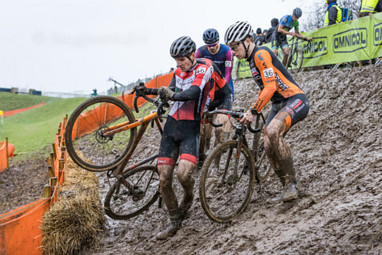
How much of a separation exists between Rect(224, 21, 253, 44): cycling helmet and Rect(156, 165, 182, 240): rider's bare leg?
200cm

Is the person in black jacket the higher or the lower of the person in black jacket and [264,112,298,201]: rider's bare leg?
the higher

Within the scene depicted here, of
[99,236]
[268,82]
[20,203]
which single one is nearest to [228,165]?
[268,82]

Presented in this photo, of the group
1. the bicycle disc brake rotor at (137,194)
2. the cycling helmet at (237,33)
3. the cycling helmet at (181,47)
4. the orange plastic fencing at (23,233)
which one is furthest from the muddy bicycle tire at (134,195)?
the cycling helmet at (237,33)

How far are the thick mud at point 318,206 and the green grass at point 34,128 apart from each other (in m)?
10.4

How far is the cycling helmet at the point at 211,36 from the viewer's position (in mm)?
6605

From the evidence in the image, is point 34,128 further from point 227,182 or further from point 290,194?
point 290,194

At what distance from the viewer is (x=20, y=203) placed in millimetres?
9922

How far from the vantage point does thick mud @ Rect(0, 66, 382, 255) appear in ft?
11.5

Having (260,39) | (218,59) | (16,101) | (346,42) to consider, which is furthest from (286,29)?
(16,101)

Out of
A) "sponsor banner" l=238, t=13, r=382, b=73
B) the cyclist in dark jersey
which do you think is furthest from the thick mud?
the cyclist in dark jersey

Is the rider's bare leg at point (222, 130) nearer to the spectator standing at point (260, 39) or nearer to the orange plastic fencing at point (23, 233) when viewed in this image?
the orange plastic fencing at point (23, 233)

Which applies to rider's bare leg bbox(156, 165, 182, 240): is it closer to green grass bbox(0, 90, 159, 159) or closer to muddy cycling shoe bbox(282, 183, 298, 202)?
muddy cycling shoe bbox(282, 183, 298, 202)

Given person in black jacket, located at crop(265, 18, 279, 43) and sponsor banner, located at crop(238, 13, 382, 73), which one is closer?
sponsor banner, located at crop(238, 13, 382, 73)

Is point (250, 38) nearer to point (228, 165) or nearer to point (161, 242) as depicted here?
point (228, 165)
